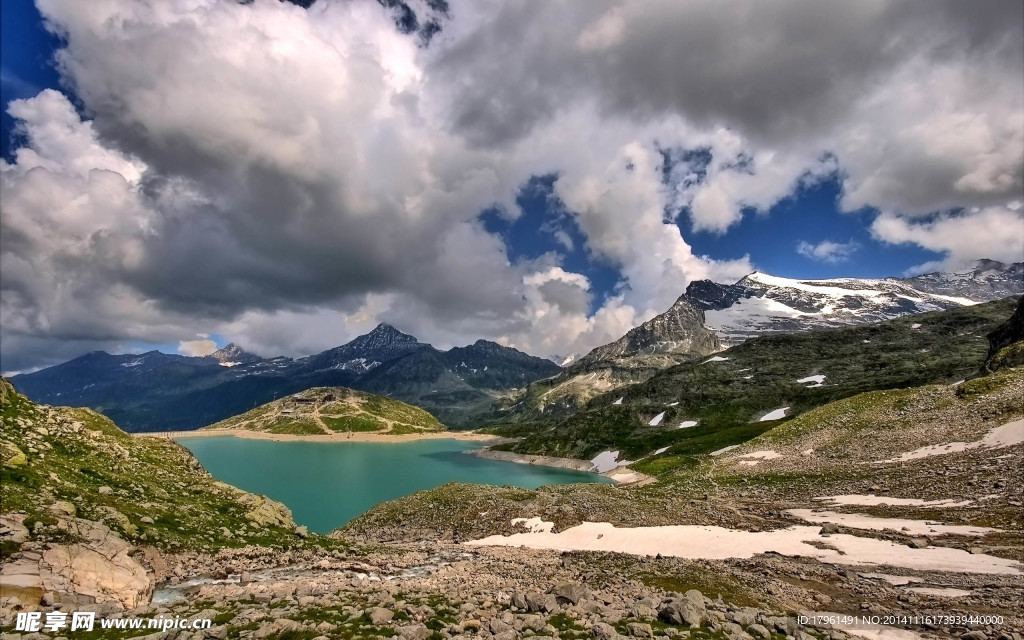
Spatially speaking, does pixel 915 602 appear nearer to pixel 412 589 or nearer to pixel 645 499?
Result: pixel 412 589

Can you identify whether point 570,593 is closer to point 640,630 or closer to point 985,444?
point 640,630

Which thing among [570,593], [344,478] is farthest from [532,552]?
[344,478]

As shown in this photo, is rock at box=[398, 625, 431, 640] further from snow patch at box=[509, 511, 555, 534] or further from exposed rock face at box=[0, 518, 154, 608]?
snow patch at box=[509, 511, 555, 534]

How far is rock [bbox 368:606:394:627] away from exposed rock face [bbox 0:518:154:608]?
1083cm

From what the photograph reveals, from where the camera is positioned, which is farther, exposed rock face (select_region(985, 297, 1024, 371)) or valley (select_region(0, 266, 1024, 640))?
exposed rock face (select_region(985, 297, 1024, 371))

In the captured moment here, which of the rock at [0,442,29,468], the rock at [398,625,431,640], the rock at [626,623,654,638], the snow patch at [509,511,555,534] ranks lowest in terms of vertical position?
the snow patch at [509,511,555,534]

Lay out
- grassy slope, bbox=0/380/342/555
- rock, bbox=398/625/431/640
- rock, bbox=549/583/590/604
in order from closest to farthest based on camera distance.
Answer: rock, bbox=398/625/431/640 → rock, bbox=549/583/590/604 → grassy slope, bbox=0/380/342/555

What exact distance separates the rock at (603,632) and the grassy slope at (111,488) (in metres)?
22.9

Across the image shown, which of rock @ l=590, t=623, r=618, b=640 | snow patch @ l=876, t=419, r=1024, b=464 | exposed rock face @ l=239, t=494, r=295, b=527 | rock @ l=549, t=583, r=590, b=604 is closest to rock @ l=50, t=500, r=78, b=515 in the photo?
exposed rock face @ l=239, t=494, r=295, b=527

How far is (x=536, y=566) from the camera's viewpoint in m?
35.8

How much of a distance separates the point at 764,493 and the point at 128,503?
226 ft

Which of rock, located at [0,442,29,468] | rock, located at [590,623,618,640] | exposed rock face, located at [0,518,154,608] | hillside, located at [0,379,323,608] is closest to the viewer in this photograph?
rock, located at [590,623,618,640]

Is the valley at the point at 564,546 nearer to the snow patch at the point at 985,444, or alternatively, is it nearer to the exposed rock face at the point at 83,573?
the exposed rock face at the point at 83,573

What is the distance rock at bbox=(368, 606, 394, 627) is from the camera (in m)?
15.8
